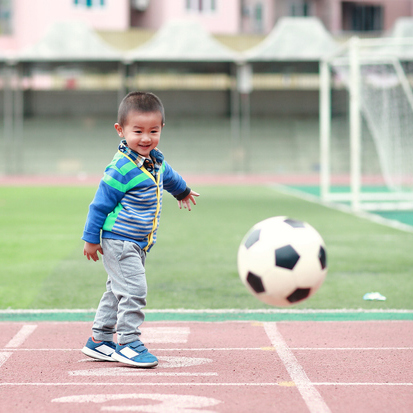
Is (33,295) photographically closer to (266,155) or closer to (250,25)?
(266,155)

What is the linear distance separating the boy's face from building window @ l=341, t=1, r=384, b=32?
44682 millimetres

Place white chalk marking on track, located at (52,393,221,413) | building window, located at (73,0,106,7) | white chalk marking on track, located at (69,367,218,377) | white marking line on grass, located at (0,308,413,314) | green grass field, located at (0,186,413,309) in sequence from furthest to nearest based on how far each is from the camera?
building window, located at (73,0,106,7) < green grass field, located at (0,186,413,309) < white marking line on grass, located at (0,308,413,314) < white chalk marking on track, located at (69,367,218,377) < white chalk marking on track, located at (52,393,221,413)

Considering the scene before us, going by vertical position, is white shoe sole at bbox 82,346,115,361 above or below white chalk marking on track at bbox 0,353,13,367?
above

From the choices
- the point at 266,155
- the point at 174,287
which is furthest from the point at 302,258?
the point at 266,155

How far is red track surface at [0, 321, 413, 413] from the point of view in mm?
3594

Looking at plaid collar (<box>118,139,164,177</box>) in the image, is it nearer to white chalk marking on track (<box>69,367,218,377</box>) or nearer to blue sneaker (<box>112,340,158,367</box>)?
blue sneaker (<box>112,340,158,367</box>)

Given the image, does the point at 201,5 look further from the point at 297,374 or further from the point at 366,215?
the point at 297,374

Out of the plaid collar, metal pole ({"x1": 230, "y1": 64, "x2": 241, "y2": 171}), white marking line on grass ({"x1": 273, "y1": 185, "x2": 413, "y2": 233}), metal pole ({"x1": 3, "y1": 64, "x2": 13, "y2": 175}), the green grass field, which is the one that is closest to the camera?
the plaid collar

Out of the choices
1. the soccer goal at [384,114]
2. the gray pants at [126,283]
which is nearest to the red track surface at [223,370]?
the gray pants at [126,283]

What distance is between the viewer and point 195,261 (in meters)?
8.60

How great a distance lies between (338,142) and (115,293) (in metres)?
34.0

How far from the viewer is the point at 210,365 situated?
14.1ft

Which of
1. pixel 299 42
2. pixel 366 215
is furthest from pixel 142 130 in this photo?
pixel 299 42

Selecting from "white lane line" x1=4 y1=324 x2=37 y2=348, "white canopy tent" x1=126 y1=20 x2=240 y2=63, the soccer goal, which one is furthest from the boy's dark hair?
"white canopy tent" x1=126 y1=20 x2=240 y2=63
